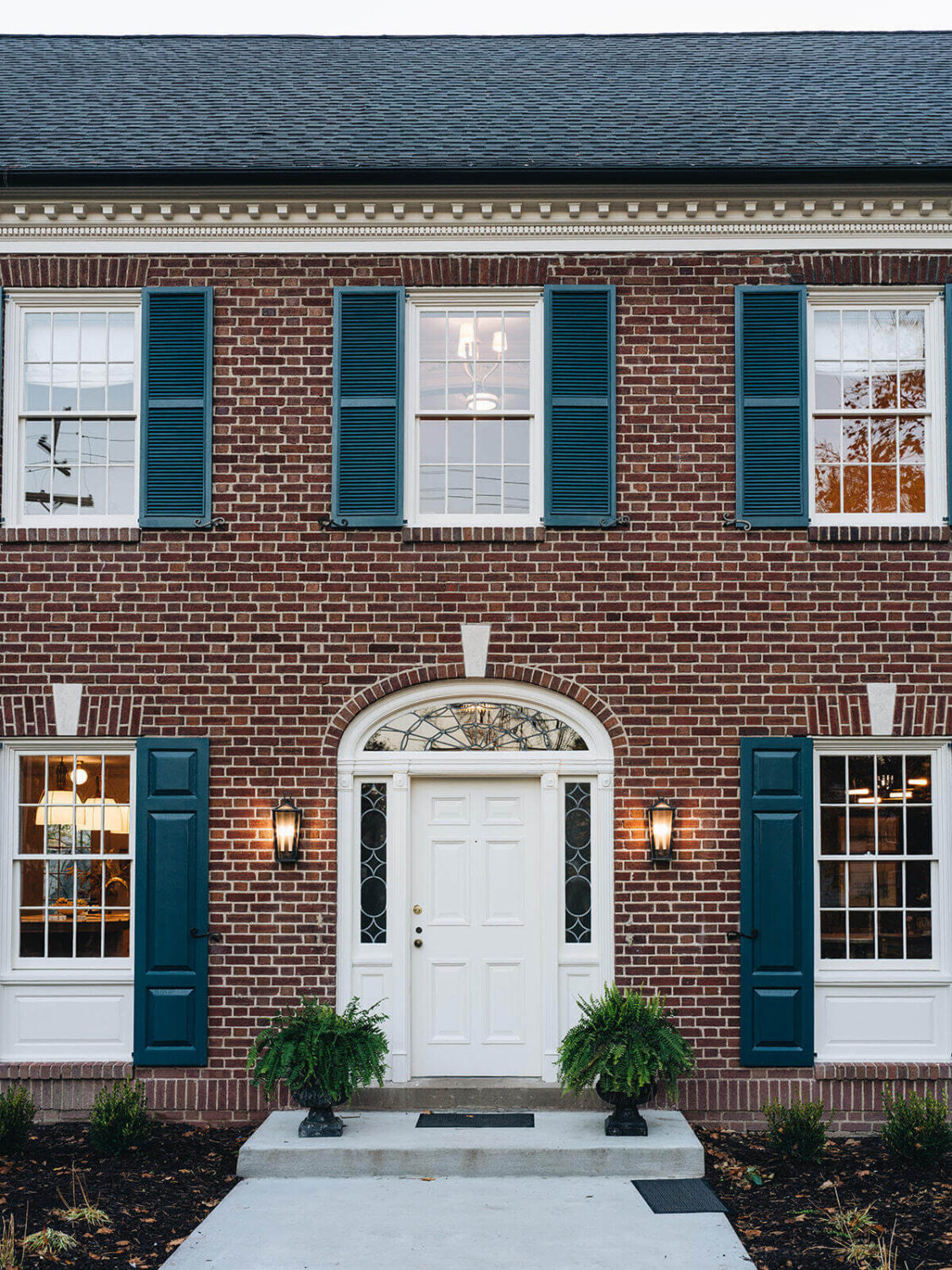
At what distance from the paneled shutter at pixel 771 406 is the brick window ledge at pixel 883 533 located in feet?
0.55

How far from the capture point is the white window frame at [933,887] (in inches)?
328

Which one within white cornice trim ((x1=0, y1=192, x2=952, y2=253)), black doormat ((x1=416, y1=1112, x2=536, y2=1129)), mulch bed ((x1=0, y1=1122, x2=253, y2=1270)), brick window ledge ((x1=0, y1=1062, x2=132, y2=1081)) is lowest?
mulch bed ((x1=0, y1=1122, x2=253, y2=1270))

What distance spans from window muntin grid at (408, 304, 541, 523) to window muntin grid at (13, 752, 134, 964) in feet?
10.3

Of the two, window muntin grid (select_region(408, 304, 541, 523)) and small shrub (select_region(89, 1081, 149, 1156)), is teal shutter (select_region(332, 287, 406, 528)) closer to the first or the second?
window muntin grid (select_region(408, 304, 541, 523))

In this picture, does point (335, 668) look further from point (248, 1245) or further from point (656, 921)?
point (248, 1245)

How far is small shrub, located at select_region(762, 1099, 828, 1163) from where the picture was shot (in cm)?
744

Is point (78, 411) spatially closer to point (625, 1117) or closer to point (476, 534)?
point (476, 534)

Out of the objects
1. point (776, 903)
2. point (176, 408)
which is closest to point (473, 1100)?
point (776, 903)

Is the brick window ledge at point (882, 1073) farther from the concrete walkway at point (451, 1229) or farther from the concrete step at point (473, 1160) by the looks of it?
the concrete walkway at point (451, 1229)

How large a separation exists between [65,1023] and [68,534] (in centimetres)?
358

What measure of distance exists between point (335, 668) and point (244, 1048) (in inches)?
110

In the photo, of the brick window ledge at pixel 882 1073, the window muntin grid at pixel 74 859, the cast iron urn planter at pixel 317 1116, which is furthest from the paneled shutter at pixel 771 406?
the window muntin grid at pixel 74 859

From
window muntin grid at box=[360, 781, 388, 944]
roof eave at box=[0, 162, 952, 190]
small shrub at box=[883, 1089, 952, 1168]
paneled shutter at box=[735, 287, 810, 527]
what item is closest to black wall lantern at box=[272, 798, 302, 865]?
window muntin grid at box=[360, 781, 388, 944]

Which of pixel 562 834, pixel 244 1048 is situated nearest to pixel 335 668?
pixel 562 834
